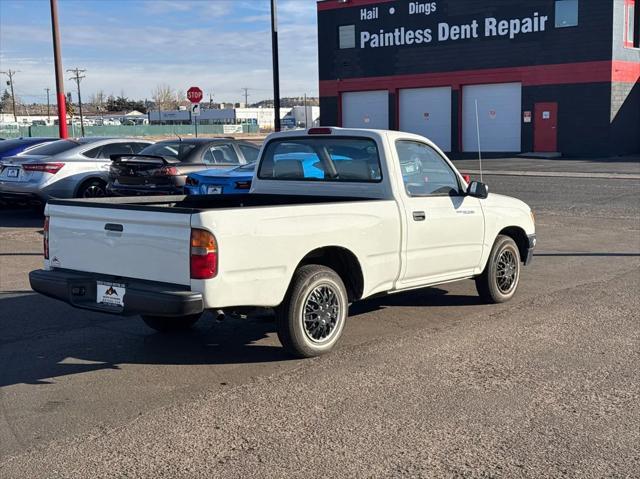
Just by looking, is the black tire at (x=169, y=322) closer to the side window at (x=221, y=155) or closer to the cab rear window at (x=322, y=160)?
the cab rear window at (x=322, y=160)

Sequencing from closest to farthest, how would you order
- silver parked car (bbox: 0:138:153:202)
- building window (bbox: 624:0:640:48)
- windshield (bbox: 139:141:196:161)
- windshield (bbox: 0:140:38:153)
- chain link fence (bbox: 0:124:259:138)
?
windshield (bbox: 139:141:196:161) → silver parked car (bbox: 0:138:153:202) → windshield (bbox: 0:140:38:153) → building window (bbox: 624:0:640:48) → chain link fence (bbox: 0:124:259:138)

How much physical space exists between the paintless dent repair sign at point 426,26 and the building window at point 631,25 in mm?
3622

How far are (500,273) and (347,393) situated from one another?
3341 millimetres

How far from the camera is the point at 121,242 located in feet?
18.6

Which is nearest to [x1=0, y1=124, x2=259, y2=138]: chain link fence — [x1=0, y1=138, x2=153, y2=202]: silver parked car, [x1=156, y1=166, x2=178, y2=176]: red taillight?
[x1=0, y1=138, x2=153, y2=202]: silver parked car

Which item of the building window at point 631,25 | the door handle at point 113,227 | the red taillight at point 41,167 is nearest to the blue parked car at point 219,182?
the red taillight at point 41,167

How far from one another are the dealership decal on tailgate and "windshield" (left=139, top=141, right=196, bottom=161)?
27.8 ft

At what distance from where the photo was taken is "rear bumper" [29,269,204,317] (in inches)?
207

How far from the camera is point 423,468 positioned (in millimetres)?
4145

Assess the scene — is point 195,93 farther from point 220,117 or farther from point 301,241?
point 220,117

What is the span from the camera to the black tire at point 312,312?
5863 mm

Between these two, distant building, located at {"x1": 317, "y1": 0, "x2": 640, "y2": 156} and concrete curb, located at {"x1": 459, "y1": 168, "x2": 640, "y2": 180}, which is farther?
distant building, located at {"x1": 317, "y1": 0, "x2": 640, "y2": 156}

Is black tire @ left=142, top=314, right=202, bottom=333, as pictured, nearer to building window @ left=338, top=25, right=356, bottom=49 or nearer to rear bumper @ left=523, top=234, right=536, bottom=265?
rear bumper @ left=523, top=234, right=536, bottom=265

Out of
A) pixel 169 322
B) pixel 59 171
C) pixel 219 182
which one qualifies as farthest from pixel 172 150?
pixel 169 322
